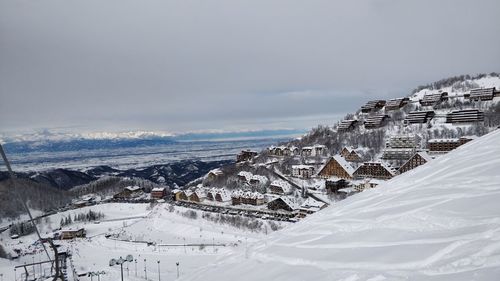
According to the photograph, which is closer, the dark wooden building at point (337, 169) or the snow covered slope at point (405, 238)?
the snow covered slope at point (405, 238)

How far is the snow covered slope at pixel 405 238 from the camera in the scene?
291 centimetres

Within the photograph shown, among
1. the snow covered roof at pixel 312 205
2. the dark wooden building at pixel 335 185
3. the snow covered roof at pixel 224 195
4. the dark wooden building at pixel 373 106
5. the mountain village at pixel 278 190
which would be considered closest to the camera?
the snow covered roof at pixel 312 205

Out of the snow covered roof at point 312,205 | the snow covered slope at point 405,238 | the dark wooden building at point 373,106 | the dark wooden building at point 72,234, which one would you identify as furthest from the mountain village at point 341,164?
the snow covered slope at point 405,238

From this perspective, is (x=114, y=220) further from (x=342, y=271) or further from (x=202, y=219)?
(x=342, y=271)

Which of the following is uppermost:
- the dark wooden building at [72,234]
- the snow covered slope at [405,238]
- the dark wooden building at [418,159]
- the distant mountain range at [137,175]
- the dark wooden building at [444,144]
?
the snow covered slope at [405,238]

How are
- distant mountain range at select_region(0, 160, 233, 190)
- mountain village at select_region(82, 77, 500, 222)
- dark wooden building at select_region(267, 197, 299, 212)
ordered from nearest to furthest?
1. dark wooden building at select_region(267, 197, 299, 212)
2. mountain village at select_region(82, 77, 500, 222)
3. distant mountain range at select_region(0, 160, 233, 190)

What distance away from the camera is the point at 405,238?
3.58 metres

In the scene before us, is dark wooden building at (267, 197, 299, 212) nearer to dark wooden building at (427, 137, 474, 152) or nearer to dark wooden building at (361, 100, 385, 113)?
dark wooden building at (427, 137, 474, 152)

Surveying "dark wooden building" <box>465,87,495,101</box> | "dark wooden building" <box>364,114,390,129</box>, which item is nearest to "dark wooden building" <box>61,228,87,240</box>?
"dark wooden building" <box>364,114,390,129</box>

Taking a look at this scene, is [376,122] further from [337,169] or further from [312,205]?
[312,205]

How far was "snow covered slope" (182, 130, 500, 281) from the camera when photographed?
291cm

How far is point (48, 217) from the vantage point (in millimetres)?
60312

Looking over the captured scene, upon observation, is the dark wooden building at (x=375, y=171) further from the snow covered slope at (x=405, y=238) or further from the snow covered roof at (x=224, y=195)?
the snow covered slope at (x=405, y=238)

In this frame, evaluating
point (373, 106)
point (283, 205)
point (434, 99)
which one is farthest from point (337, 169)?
point (373, 106)
